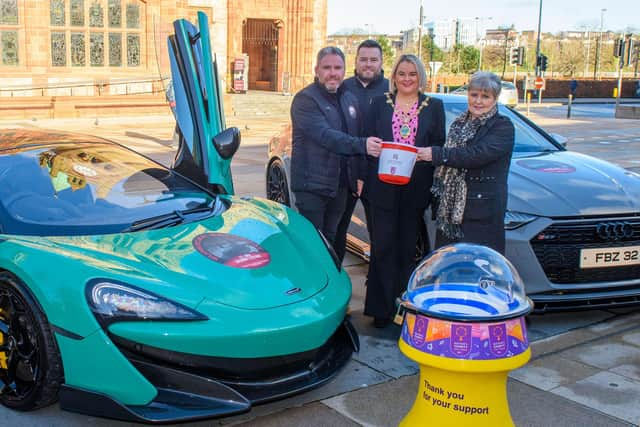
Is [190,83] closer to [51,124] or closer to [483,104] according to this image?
[483,104]

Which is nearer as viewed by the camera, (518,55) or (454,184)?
(454,184)

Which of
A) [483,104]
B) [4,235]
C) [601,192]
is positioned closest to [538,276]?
[601,192]

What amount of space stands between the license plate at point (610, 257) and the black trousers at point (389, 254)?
1080 mm

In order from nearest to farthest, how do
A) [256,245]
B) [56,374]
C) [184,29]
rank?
[56,374], [256,245], [184,29]

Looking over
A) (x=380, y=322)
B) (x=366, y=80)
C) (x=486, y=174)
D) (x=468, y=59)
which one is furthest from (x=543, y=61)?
(x=468, y=59)

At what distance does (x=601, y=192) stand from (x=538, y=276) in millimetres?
827

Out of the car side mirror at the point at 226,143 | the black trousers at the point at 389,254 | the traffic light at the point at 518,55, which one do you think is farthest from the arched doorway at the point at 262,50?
the black trousers at the point at 389,254

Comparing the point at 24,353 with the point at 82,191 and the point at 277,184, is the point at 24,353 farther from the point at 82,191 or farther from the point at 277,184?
the point at 277,184

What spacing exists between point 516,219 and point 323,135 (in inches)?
53.3

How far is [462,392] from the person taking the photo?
6.98ft

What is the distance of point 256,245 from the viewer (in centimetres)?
374

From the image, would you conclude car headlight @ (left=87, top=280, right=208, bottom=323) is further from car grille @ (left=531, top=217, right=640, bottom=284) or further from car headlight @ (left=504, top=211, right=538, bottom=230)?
car grille @ (left=531, top=217, right=640, bottom=284)

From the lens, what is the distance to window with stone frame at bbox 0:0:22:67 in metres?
22.1

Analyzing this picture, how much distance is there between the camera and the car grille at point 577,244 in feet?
14.8
